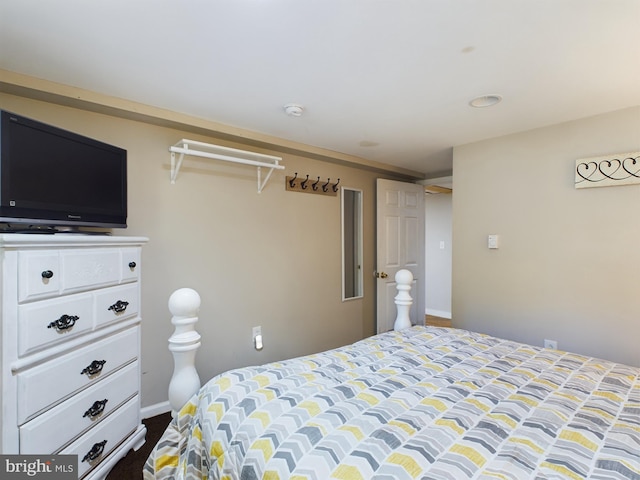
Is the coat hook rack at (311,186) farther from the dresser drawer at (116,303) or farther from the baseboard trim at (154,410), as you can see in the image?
the baseboard trim at (154,410)

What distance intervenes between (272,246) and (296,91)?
57.3 inches

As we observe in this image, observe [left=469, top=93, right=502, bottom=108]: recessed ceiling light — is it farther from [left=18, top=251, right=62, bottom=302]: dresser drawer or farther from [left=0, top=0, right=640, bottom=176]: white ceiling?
[left=18, top=251, right=62, bottom=302]: dresser drawer

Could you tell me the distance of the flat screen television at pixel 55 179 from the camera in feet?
4.43

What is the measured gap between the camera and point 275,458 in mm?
915

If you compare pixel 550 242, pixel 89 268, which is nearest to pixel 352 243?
pixel 550 242

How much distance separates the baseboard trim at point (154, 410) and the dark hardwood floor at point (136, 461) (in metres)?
0.08

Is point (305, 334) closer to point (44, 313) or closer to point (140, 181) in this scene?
point (140, 181)

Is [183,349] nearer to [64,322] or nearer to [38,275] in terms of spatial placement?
[64,322]

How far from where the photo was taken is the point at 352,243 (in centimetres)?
383

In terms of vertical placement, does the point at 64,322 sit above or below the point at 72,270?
below

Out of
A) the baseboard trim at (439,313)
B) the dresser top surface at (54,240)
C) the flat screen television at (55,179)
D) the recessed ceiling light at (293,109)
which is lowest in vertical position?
the baseboard trim at (439,313)

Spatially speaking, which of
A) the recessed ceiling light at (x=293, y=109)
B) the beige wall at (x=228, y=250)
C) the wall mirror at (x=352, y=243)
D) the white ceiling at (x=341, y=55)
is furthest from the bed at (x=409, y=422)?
the wall mirror at (x=352, y=243)

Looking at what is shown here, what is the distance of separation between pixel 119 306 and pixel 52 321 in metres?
0.37

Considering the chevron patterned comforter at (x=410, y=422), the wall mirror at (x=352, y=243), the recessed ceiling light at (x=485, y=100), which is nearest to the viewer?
the chevron patterned comforter at (x=410, y=422)
